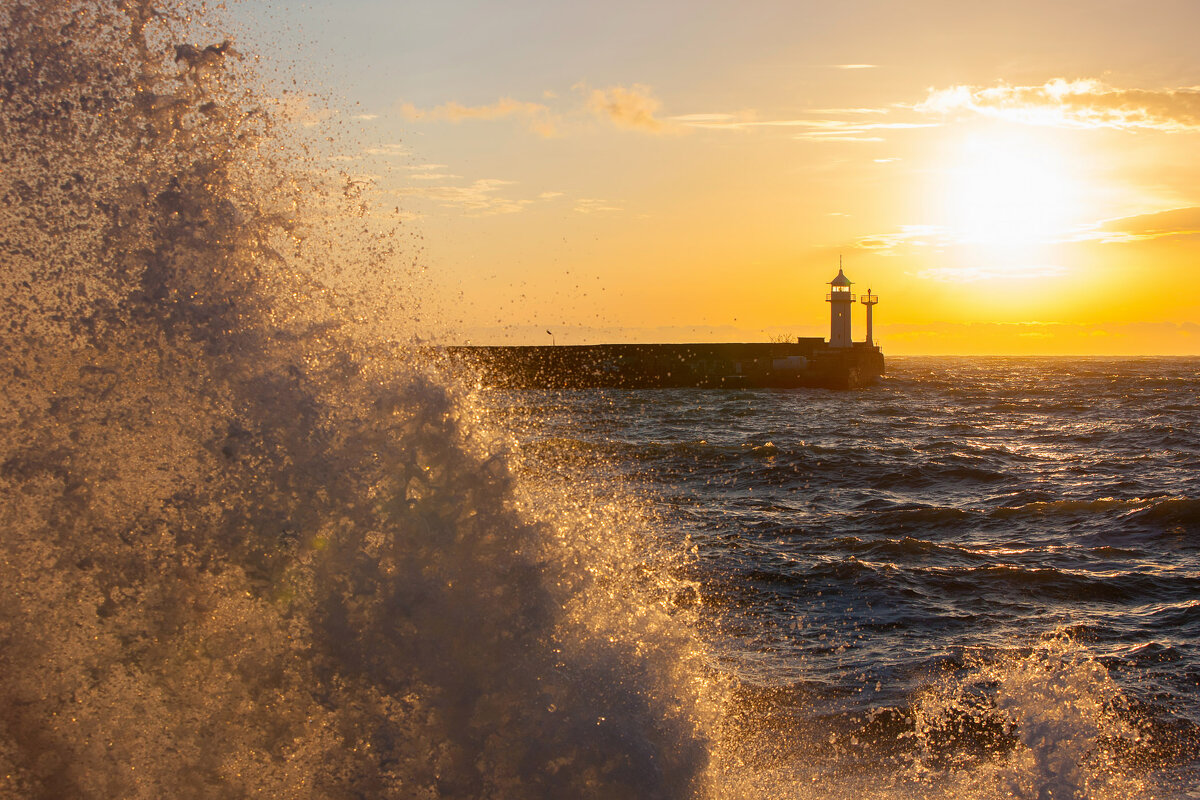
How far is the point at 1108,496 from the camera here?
42.6 feet

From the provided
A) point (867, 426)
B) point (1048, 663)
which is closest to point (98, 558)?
point (1048, 663)

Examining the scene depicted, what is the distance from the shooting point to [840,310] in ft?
157

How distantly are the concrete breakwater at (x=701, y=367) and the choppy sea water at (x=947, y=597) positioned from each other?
2797 cm

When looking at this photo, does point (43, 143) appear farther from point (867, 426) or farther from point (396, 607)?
point (867, 426)

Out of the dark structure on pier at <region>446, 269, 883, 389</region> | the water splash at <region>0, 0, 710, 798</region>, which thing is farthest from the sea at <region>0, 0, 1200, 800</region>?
the dark structure on pier at <region>446, 269, 883, 389</region>

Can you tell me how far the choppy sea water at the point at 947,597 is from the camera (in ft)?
14.4

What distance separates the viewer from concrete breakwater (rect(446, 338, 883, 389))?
4775 centimetres

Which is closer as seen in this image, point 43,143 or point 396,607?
point 396,607

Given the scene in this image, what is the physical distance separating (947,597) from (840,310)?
140ft

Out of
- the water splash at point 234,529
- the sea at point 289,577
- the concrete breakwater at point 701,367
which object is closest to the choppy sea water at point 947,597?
the sea at point 289,577

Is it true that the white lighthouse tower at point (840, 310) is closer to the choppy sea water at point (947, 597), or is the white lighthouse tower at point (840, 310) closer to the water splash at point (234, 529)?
the choppy sea water at point (947, 597)

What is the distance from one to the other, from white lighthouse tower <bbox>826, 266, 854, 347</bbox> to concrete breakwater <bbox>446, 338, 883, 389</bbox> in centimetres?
72

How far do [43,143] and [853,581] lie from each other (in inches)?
271

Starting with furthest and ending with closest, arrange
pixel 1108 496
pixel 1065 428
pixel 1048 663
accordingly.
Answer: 1. pixel 1065 428
2. pixel 1108 496
3. pixel 1048 663
